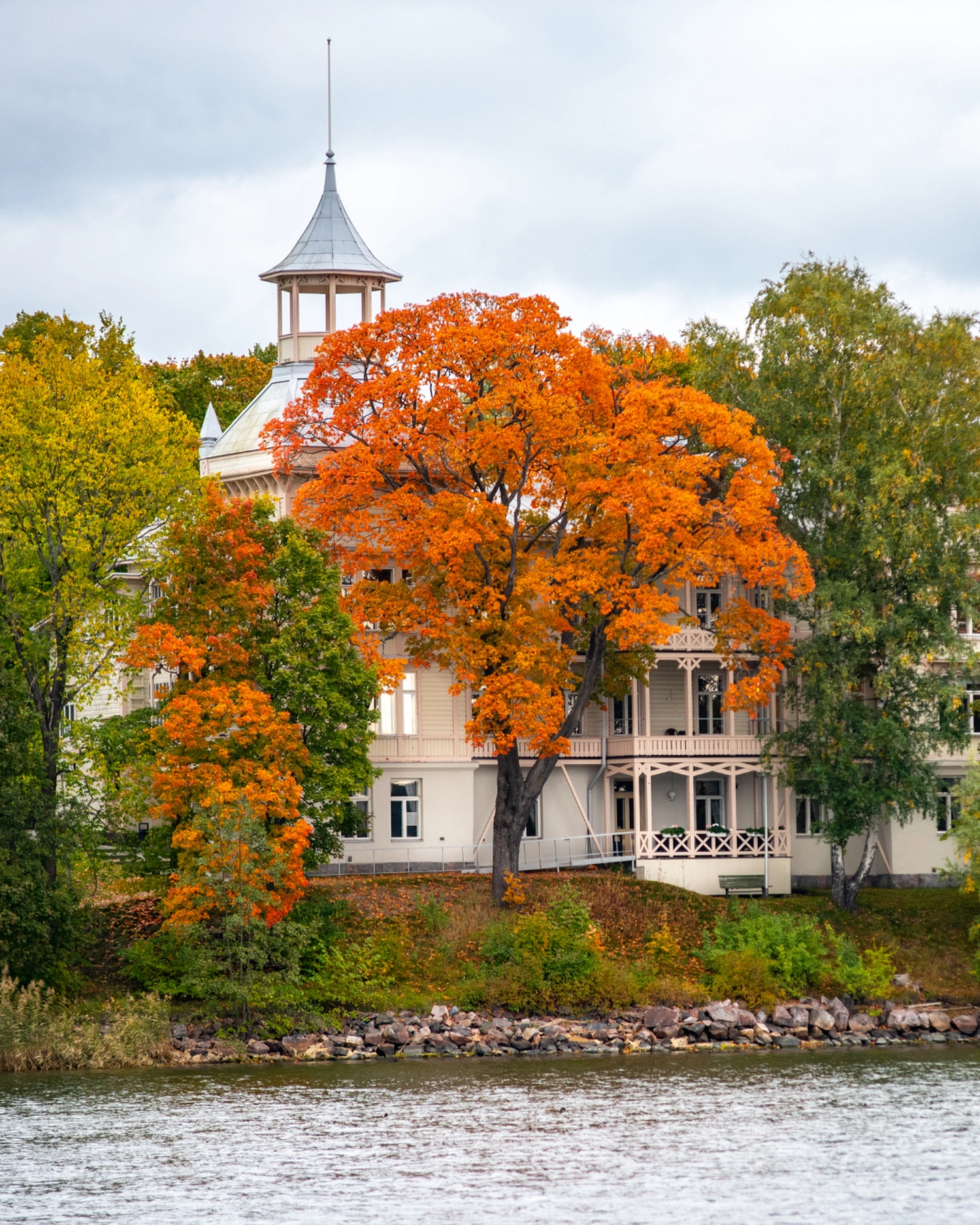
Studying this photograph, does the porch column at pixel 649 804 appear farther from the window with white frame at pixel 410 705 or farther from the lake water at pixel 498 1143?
the lake water at pixel 498 1143

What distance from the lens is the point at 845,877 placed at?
171 feet

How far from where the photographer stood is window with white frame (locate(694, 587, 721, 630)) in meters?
55.4

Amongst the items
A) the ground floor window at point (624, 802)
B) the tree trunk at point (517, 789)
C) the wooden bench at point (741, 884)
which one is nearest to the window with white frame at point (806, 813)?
the wooden bench at point (741, 884)

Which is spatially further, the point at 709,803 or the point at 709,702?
the point at 709,803


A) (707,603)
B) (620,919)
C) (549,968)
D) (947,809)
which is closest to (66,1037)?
(549,968)

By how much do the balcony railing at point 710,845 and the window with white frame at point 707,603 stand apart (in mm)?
6181

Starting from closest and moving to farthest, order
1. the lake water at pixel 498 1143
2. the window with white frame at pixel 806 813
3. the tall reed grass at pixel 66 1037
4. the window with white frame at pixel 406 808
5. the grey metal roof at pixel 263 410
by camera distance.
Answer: the lake water at pixel 498 1143 < the tall reed grass at pixel 66 1037 < the window with white frame at pixel 406 808 < the grey metal roof at pixel 263 410 < the window with white frame at pixel 806 813

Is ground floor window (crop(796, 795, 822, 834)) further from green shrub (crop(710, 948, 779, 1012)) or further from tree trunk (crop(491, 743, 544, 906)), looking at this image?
tree trunk (crop(491, 743, 544, 906))

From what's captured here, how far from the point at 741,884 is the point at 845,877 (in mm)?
2861

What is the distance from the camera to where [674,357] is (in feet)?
164

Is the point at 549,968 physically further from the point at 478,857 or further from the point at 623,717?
the point at 623,717

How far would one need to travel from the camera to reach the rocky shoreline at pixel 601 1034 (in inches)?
1583

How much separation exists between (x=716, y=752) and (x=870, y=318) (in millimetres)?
12730

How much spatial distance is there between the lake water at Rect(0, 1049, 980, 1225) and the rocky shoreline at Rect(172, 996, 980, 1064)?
117 centimetres
